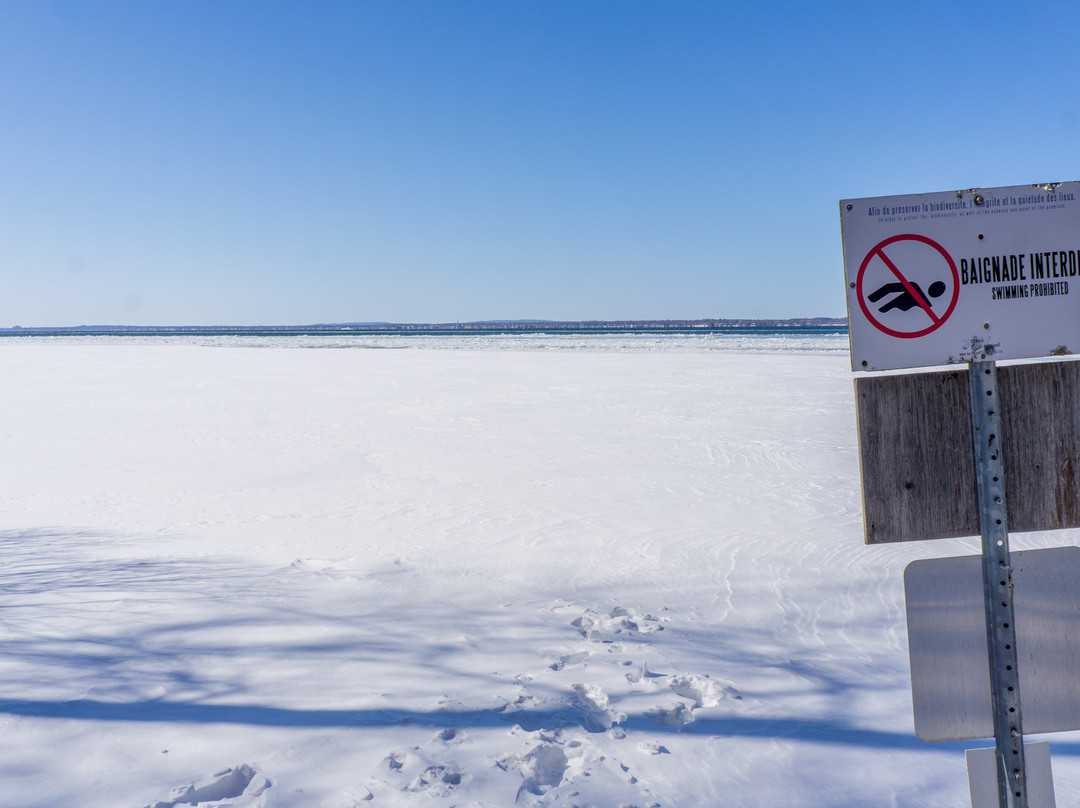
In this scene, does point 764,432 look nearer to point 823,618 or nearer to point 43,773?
point 823,618

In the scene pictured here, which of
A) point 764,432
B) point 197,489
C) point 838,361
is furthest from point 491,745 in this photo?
point 838,361

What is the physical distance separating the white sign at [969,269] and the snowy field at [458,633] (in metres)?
→ 1.77

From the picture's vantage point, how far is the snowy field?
8.29ft

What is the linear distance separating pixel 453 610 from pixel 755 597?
190 cm

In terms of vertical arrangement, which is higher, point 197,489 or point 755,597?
point 197,489

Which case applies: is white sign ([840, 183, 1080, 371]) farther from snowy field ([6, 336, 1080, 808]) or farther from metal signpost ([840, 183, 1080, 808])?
snowy field ([6, 336, 1080, 808])

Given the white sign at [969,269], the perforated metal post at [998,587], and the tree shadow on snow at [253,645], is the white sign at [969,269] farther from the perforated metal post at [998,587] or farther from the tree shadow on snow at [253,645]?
the tree shadow on snow at [253,645]

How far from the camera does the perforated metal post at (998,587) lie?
1532 millimetres

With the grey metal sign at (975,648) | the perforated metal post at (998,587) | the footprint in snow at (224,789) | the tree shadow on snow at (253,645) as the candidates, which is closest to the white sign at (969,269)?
the perforated metal post at (998,587)

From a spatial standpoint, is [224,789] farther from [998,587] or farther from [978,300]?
[978,300]

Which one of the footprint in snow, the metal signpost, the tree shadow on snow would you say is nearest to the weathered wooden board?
the metal signpost

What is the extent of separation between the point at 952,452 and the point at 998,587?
12.2 inches

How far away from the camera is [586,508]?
651 cm

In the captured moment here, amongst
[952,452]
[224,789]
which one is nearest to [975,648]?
[952,452]
